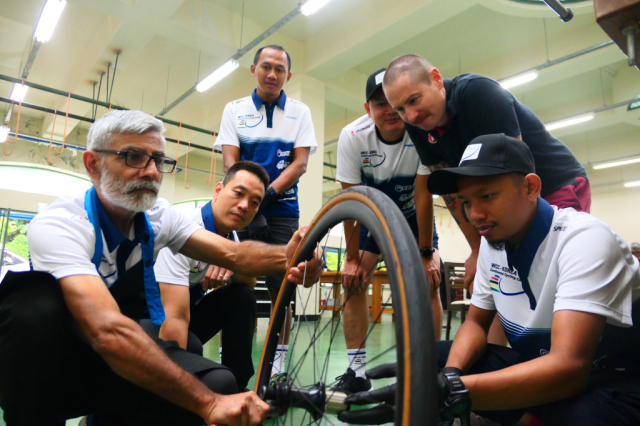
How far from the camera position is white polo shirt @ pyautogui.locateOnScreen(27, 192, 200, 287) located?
0.94 metres

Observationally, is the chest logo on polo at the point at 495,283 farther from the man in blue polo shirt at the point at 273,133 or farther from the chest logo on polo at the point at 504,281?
the man in blue polo shirt at the point at 273,133

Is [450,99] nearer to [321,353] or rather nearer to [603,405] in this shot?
[603,405]

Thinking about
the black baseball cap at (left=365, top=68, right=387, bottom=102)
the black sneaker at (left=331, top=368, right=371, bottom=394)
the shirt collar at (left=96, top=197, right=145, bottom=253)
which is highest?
the black baseball cap at (left=365, top=68, right=387, bottom=102)

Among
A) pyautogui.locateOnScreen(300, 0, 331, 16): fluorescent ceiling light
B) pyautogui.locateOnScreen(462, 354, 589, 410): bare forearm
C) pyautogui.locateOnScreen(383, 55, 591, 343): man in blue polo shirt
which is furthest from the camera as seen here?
pyautogui.locateOnScreen(300, 0, 331, 16): fluorescent ceiling light

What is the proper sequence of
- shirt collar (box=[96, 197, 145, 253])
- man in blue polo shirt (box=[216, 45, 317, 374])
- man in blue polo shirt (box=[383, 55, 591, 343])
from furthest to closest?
man in blue polo shirt (box=[216, 45, 317, 374]), man in blue polo shirt (box=[383, 55, 591, 343]), shirt collar (box=[96, 197, 145, 253])

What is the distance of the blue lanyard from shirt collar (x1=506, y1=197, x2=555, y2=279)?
961 mm

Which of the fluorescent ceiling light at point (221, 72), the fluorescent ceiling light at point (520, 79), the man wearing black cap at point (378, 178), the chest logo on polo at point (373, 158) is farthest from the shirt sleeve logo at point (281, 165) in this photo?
the fluorescent ceiling light at point (520, 79)

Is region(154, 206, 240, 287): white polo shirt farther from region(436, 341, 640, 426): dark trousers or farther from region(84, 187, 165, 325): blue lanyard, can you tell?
region(436, 341, 640, 426): dark trousers

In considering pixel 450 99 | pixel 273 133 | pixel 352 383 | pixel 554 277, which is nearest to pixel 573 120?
pixel 273 133

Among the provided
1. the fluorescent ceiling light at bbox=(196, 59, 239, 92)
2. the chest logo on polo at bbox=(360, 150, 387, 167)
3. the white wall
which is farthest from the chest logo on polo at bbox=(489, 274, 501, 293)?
the white wall

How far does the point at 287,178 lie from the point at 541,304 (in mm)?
1460

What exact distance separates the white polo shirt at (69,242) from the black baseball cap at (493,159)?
89cm

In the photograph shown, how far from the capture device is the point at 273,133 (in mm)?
2365

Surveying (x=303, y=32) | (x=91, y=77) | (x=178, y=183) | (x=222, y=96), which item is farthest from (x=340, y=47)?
(x=178, y=183)
